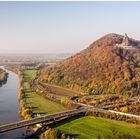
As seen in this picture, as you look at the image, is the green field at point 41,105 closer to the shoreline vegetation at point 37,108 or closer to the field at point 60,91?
the shoreline vegetation at point 37,108

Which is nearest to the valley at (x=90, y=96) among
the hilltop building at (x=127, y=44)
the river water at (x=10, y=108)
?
the river water at (x=10, y=108)

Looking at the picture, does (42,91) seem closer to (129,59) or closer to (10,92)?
(10,92)

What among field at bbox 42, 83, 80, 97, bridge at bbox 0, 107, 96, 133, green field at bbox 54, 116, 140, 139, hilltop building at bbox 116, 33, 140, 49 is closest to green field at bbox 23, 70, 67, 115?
bridge at bbox 0, 107, 96, 133

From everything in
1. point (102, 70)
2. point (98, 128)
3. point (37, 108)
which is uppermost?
point (102, 70)

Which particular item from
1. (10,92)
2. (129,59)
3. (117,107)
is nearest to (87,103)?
(117,107)

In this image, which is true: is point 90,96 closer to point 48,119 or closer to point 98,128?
point 48,119

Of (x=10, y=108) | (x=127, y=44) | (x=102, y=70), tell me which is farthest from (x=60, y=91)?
(x=127, y=44)
